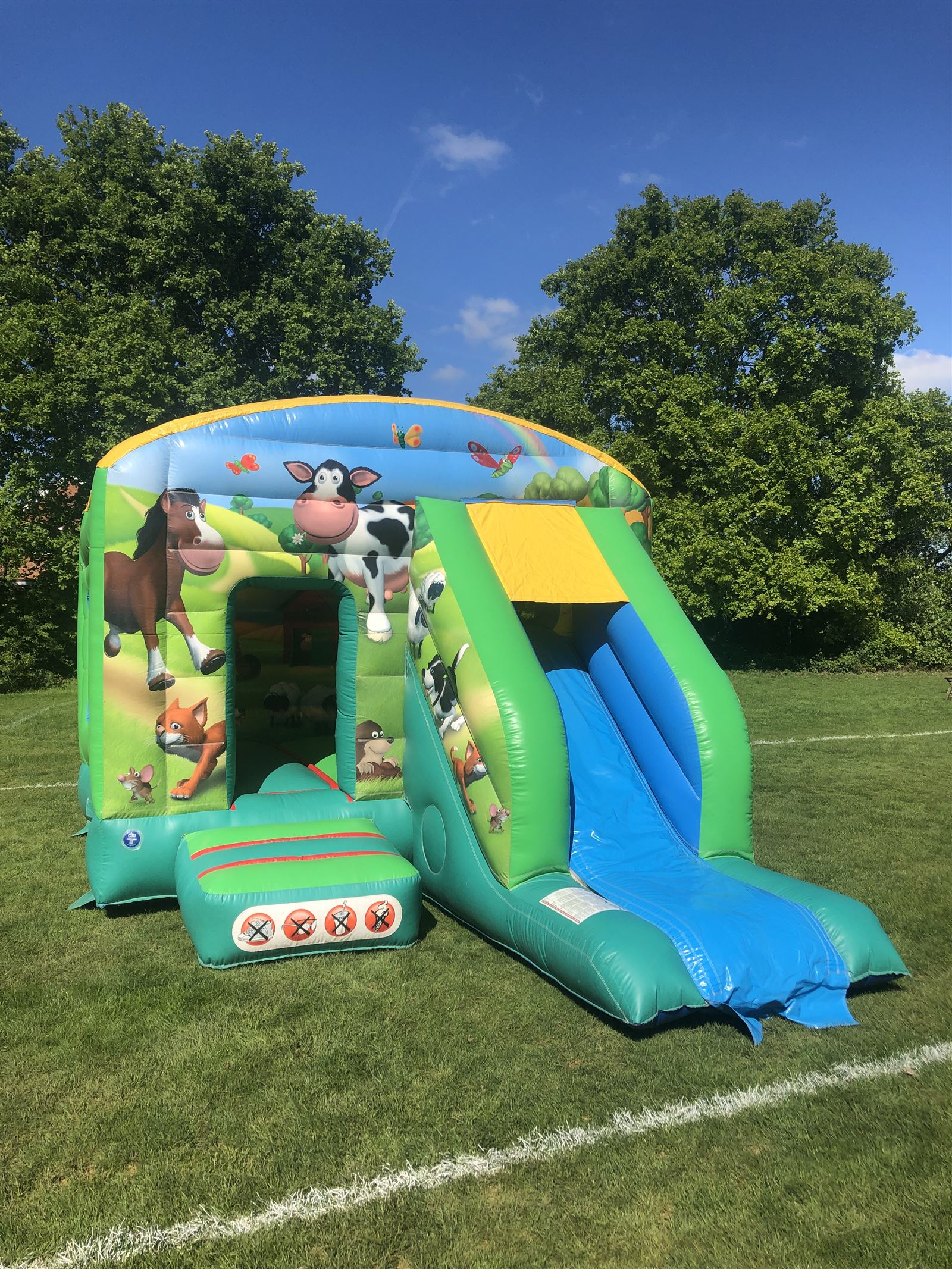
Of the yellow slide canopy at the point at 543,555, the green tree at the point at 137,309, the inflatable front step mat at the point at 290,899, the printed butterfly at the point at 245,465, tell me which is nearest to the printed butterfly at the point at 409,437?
the yellow slide canopy at the point at 543,555

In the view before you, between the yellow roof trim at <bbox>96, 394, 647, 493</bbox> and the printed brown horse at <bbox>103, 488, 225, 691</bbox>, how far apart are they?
12.8 inches

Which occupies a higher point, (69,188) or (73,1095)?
(69,188)

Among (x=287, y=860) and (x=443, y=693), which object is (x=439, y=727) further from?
(x=287, y=860)

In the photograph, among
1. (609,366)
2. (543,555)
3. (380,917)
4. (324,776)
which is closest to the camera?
(380,917)

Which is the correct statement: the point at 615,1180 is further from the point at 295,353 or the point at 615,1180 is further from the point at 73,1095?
the point at 295,353

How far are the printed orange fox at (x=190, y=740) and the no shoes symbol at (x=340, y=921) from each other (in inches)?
51.4

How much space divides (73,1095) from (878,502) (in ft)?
58.0

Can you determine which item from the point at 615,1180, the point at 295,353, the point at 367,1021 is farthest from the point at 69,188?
the point at 615,1180

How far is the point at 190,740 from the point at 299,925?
1384mm

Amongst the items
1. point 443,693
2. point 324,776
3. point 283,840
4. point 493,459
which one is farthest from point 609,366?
point 283,840

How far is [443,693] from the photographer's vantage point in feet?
16.2

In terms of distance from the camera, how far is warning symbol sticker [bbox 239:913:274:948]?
420 cm

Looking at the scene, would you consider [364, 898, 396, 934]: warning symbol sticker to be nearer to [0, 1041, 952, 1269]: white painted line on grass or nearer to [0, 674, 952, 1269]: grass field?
[0, 674, 952, 1269]: grass field

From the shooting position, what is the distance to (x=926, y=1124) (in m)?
3.09
